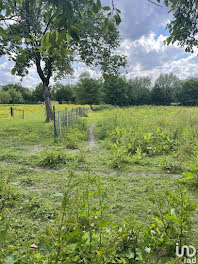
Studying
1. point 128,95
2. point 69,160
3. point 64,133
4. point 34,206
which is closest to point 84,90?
point 128,95

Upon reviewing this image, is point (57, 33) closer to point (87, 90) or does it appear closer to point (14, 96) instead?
point (87, 90)

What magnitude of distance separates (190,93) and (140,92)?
1661 centimetres

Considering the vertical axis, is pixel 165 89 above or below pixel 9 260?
above

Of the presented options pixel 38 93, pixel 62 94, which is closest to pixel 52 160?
pixel 62 94

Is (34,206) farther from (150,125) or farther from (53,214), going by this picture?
(150,125)

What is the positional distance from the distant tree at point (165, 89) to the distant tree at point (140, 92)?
2.49 m

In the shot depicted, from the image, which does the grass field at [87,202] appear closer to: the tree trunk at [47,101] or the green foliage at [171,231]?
the green foliage at [171,231]

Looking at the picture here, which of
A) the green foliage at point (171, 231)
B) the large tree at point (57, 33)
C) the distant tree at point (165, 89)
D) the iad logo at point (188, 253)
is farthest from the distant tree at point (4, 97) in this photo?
the iad logo at point (188, 253)

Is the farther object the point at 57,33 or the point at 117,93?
the point at 117,93

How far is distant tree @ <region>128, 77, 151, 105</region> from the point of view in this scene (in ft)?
199

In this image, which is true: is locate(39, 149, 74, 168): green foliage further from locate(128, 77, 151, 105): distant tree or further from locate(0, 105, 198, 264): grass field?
locate(128, 77, 151, 105): distant tree

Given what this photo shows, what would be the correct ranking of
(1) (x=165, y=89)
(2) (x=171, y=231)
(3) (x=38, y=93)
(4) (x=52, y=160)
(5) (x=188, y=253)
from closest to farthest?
(5) (x=188, y=253) < (2) (x=171, y=231) < (4) (x=52, y=160) < (1) (x=165, y=89) < (3) (x=38, y=93)

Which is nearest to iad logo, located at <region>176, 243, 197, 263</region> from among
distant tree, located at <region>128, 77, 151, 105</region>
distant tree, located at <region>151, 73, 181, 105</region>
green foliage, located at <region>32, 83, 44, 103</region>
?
distant tree, located at <region>128, 77, 151, 105</region>

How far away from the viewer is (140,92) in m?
64.1
